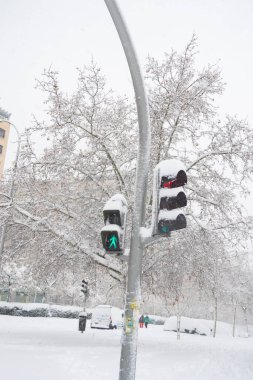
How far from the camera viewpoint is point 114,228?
4.77m

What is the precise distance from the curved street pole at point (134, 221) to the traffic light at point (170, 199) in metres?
0.66

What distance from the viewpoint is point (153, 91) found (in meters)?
13.5

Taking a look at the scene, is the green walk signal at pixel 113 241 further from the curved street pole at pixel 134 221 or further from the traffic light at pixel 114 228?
the curved street pole at pixel 134 221

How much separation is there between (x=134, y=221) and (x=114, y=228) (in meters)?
0.66

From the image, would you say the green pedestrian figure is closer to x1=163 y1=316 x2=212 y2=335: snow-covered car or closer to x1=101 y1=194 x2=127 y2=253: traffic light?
x1=101 y1=194 x2=127 y2=253: traffic light

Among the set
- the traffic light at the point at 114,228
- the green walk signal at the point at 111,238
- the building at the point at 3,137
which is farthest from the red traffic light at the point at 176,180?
the building at the point at 3,137

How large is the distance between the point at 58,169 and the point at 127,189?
270 cm

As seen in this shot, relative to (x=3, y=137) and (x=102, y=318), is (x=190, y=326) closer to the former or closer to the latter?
(x=102, y=318)

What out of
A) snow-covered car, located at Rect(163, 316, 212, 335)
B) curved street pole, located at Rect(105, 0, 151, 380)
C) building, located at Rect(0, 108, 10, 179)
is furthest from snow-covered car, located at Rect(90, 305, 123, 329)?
building, located at Rect(0, 108, 10, 179)

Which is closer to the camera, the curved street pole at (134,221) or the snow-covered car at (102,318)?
the curved street pole at (134,221)

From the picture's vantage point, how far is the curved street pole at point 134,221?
4.81 m

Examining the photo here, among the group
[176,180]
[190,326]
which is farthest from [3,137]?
[176,180]

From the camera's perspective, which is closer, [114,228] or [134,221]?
[114,228]

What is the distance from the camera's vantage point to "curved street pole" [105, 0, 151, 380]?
4805 mm
